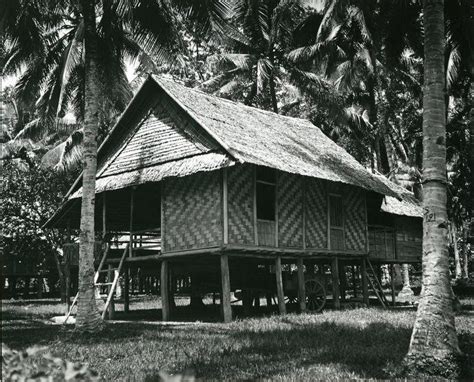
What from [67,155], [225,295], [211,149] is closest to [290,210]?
[211,149]

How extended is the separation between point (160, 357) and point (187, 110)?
7.97 metres

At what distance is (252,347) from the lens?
9.23 meters

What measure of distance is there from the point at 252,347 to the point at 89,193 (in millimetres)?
5518

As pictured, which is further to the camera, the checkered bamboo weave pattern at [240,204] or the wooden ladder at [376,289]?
the wooden ladder at [376,289]

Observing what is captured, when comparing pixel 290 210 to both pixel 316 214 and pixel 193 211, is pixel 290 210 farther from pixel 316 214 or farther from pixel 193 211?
pixel 193 211

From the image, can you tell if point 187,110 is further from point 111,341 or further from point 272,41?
point 272,41

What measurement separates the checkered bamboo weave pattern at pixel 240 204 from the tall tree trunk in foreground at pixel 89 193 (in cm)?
347

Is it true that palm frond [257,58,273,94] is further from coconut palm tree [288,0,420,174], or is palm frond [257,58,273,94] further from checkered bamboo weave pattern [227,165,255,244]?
checkered bamboo weave pattern [227,165,255,244]

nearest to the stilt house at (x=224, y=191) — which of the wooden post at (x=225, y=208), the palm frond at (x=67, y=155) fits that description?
the wooden post at (x=225, y=208)

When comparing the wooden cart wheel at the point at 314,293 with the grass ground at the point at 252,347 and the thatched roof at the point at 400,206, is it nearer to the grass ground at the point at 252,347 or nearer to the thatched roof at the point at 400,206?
the grass ground at the point at 252,347

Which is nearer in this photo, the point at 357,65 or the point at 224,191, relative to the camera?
the point at 224,191

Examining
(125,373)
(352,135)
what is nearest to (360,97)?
(352,135)

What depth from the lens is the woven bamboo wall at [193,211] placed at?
1479 centimetres

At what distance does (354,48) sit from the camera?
27234 millimetres
